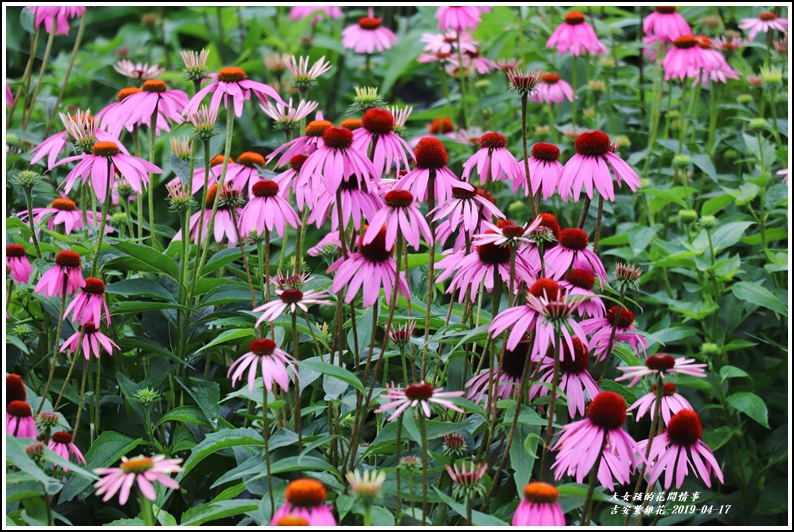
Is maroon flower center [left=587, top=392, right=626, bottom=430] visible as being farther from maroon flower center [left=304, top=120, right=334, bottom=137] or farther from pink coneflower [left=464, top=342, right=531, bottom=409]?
maroon flower center [left=304, top=120, right=334, bottom=137]

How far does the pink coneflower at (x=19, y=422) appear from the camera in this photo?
114 centimetres

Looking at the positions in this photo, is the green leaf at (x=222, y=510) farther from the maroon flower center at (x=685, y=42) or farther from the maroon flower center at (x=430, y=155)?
the maroon flower center at (x=685, y=42)

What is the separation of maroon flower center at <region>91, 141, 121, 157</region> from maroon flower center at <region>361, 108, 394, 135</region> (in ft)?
1.31

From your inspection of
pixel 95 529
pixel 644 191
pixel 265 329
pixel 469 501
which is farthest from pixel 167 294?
pixel 644 191

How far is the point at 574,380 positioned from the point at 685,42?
1374 mm

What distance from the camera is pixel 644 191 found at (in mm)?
1858

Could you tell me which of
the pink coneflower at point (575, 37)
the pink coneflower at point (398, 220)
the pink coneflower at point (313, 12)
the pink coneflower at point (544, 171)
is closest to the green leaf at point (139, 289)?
the pink coneflower at point (398, 220)

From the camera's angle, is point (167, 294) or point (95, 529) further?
point (167, 294)

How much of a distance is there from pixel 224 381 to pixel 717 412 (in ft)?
3.78

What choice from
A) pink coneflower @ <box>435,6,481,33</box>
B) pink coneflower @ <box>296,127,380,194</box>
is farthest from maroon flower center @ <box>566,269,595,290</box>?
pink coneflower @ <box>435,6,481,33</box>

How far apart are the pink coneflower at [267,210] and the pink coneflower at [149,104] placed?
28 centimetres

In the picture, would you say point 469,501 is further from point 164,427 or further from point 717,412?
point 717,412

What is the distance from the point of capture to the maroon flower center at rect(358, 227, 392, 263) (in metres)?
1.12

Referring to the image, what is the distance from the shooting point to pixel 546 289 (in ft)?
3.52
